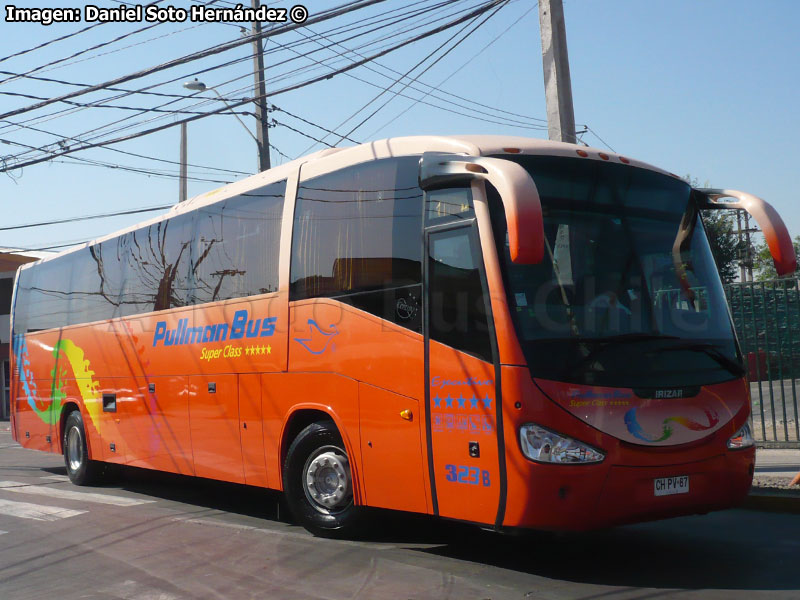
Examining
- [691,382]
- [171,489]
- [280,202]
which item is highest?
[280,202]

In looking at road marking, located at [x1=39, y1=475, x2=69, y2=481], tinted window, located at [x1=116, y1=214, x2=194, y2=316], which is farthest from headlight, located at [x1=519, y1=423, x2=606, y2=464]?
road marking, located at [x1=39, y1=475, x2=69, y2=481]

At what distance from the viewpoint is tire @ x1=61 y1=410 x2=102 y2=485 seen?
1328 centimetres

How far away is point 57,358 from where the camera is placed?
14250 millimetres

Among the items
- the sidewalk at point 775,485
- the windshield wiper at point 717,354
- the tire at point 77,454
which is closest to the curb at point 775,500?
the sidewalk at point 775,485

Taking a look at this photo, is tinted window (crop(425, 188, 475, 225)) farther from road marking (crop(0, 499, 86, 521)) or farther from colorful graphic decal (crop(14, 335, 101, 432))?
colorful graphic decal (crop(14, 335, 101, 432))

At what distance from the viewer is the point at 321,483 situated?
820 cm

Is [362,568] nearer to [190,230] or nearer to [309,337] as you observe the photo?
[309,337]

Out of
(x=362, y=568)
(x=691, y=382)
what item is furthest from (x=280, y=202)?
(x=691, y=382)

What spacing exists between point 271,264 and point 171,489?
4977 millimetres

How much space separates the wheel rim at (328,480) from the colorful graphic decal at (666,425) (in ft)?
8.89

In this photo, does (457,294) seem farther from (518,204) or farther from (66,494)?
(66,494)

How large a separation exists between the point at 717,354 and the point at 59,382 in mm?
10698

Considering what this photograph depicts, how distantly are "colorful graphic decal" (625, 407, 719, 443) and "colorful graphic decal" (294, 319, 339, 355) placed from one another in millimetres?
2754

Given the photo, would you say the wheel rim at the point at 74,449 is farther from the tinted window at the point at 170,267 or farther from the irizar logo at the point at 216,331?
the irizar logo at the point at 216,331
